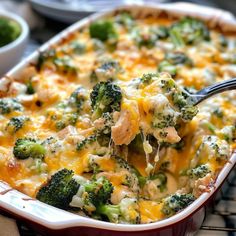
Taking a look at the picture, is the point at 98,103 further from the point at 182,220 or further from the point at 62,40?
the point at 62,40

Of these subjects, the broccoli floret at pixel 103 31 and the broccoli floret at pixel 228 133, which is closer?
the broccoli floret at pixel 228 133

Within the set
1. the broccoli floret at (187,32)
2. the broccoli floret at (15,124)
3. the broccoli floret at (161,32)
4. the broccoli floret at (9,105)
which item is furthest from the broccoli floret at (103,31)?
the broccoli floret at (15,124)

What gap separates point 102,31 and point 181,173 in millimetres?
1220

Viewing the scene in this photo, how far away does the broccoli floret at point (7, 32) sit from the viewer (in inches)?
131

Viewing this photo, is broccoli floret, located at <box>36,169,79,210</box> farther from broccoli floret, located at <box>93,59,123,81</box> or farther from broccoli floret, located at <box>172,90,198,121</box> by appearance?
broccoli floret, located at <box>93,59,123,81</box>

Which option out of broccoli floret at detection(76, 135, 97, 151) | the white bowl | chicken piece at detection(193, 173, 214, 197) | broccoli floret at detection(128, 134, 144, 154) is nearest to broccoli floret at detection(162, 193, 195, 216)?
chicken piece at detection(193, 173, 214, 197)

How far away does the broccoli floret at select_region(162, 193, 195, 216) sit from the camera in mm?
2021

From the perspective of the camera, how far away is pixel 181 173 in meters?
2.34

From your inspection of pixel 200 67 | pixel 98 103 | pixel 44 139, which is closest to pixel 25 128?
pixel 44 139

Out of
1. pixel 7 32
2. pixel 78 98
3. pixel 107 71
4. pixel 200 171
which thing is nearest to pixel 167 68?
pixel 107 71

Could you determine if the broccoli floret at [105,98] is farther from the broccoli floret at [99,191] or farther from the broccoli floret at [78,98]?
the broccoli floret at [99,191]

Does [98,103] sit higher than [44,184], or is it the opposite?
[98,103]

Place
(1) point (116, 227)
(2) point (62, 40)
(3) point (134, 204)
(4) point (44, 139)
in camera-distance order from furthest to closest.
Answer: (2) point (62, 40), (4) point (44, 139), (3) point (134, 204), (1) point (116, 227)

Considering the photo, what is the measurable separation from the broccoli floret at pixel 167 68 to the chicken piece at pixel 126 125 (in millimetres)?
751
